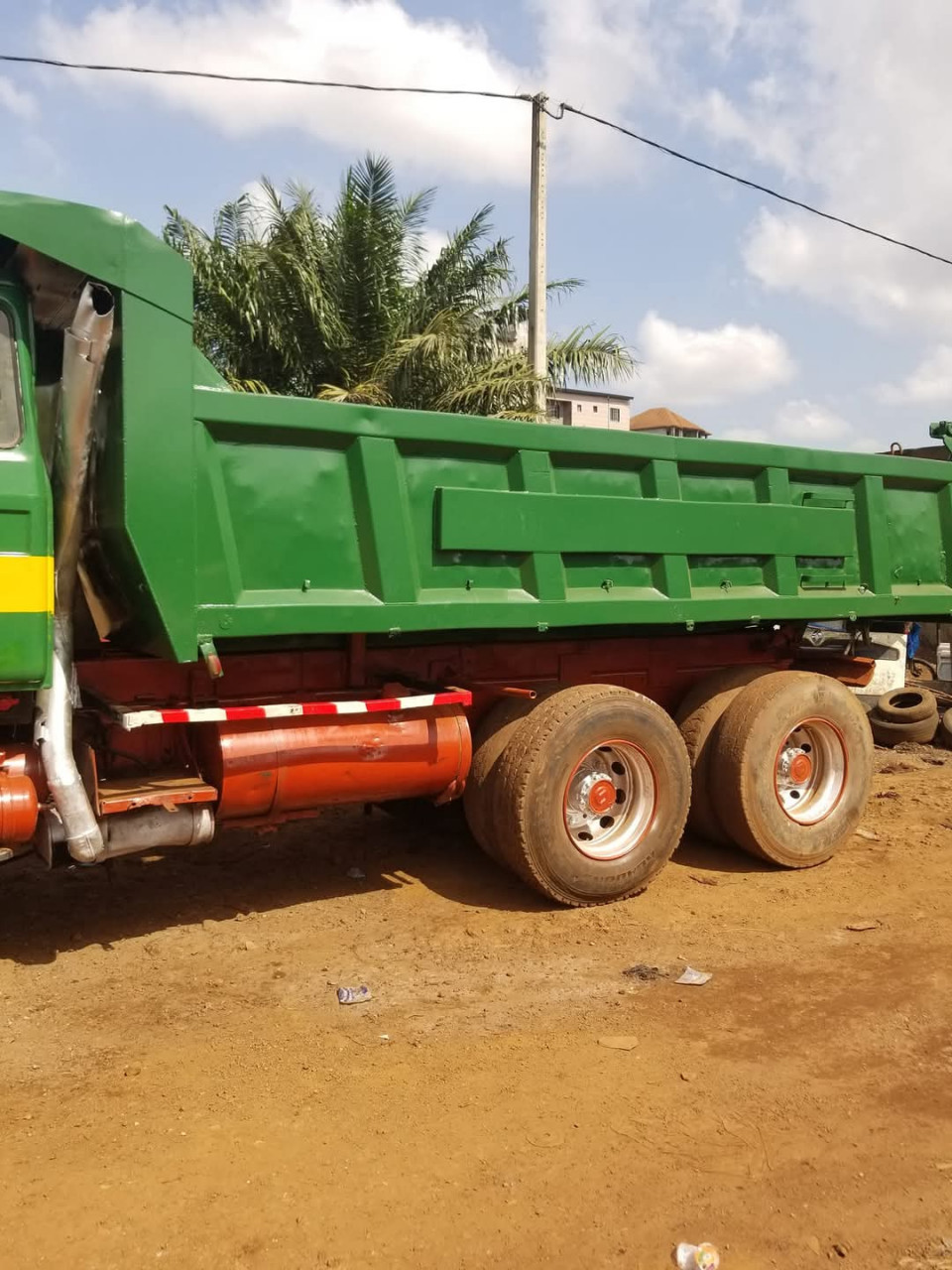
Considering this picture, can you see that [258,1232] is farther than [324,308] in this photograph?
No

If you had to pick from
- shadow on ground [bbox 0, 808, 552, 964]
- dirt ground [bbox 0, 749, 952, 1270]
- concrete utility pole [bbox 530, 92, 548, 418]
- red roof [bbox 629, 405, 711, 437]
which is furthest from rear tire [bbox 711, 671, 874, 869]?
red roof [bbox 629, 405, 711, 437]

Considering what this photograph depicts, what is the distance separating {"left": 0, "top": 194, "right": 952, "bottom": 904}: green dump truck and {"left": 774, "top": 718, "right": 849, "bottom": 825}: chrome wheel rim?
0.02m

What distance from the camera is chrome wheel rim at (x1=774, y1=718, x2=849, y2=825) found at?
6332mm

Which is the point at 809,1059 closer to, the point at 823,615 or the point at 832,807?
the point at 832,807

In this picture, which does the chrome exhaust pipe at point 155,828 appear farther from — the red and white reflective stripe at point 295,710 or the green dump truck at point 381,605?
the red and white reflective stripe at point 295,710

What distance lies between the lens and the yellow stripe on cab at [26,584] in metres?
4.05

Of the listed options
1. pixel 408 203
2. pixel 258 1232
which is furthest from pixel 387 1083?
pixel 408 203

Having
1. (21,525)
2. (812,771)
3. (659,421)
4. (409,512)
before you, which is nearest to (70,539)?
(21,525)

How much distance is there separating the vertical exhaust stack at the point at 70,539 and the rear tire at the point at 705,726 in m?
3.40

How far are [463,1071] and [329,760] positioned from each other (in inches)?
65.4

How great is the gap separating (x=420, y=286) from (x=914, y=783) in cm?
848

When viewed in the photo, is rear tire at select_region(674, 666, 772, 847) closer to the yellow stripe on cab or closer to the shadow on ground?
the shadow on ground

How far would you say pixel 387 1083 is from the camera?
364cm

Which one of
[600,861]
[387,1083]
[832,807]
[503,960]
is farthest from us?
[832,807]
